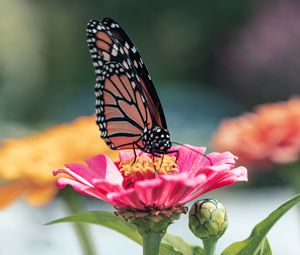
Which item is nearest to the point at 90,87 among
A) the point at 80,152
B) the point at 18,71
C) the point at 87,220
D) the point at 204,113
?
the point at 204,113

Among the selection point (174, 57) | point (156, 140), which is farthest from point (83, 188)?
point (174, 57)

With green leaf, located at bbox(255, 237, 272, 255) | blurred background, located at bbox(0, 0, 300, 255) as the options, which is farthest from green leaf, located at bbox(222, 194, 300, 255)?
blurred background, located at bbox(0, 0, 300, 255)

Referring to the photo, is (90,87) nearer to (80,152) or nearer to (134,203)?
(80,152)

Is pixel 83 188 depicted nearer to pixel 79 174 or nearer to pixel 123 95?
pixel 79 174

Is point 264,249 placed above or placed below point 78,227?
below

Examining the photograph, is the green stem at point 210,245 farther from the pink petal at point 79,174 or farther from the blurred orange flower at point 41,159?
the blurred orange flower at point 41,159

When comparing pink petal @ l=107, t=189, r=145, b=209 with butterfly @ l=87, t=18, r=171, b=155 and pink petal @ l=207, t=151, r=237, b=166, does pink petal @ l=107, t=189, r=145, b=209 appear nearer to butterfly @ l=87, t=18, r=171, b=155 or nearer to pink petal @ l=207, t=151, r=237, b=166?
pink petal @ l=207, t=151, r=237, b=166
